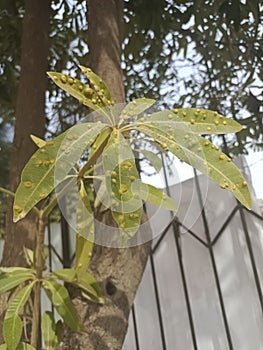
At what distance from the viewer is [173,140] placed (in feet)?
1.42

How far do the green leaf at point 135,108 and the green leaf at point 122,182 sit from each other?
0.04 metres

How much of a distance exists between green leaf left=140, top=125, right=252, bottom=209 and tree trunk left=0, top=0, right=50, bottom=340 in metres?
0.34

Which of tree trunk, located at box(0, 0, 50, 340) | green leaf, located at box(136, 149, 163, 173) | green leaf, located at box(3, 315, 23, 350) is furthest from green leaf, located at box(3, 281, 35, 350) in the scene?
green leaf, located at box(136, 149, 163, 173)

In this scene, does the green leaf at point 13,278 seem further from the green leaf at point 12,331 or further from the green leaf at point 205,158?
the green leaf at point 205,158

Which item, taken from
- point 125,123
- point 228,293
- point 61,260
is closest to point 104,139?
point 125,123

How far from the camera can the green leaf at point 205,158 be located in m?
0.42

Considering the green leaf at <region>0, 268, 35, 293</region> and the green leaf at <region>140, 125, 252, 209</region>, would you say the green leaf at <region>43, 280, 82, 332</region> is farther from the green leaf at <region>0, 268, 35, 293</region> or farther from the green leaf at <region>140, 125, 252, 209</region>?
the green leaf at <region>140, 125, 252, 209</region>

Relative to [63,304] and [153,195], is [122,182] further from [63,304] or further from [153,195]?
[63,304]

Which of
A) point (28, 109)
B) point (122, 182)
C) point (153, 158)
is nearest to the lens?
point (122, 182)

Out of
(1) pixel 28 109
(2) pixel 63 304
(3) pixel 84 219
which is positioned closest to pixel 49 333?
(2) pixel 63 304

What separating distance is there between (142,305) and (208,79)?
0.56m

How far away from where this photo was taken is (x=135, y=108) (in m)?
0.46

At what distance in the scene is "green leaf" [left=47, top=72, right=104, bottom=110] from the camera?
1.47 ft

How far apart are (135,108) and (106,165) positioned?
0.08 meters
